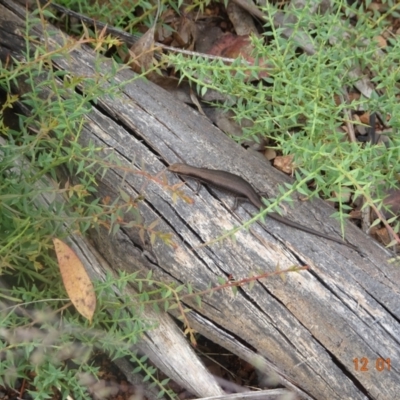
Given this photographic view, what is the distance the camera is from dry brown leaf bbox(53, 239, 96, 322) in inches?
118

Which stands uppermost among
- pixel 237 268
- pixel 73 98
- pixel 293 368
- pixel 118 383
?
pixel 73 98

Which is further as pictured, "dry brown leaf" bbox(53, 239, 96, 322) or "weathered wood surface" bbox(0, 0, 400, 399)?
"weathered wood surface" bbox(0, 0, 400, 399)

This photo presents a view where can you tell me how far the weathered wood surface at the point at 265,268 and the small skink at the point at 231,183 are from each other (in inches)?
1.8

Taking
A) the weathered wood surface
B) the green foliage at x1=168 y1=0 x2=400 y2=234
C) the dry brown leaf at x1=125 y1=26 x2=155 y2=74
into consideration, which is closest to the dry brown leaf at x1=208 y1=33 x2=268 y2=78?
the dry brown leaf at x1=125 y1=26 x2=155 y2=74

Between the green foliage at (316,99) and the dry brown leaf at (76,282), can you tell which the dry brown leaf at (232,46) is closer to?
the green foliage at (316,99)

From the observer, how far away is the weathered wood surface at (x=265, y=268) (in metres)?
3.42

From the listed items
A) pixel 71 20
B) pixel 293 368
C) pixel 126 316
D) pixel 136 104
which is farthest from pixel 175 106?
pixel 293 368

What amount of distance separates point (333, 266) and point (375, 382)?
691mm

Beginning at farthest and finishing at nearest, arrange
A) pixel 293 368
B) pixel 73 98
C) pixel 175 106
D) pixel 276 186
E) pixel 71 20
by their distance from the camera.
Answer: pixel 71 20 → pixel 175 106 → pixel 276 186 → pixel 293 368 → pixel 73 98

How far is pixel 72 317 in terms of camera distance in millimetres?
3418

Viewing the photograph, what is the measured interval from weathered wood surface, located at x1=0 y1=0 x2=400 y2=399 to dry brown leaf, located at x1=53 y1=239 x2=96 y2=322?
69 centimetres

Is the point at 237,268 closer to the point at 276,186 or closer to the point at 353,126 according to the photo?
the point at 276,186

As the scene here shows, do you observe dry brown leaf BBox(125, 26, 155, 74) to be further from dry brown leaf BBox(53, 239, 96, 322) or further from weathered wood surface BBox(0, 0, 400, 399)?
dry brown leaf BBox(53, 239, 96, 322)

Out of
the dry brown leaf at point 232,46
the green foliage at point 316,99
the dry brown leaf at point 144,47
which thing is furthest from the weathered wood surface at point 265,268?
the dry brown leaf at point 232,46
